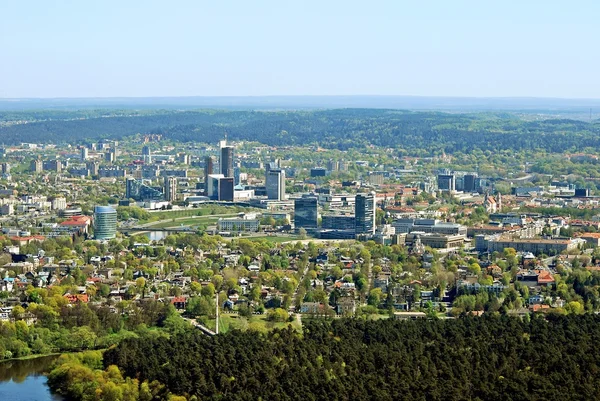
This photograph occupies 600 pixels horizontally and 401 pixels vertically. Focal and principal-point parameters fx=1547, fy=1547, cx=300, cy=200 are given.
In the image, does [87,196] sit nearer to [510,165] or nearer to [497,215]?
[497,215]

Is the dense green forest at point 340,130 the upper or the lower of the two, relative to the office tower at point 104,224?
lower

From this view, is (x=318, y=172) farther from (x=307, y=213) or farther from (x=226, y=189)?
(x=307, y=213)

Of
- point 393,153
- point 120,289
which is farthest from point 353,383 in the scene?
point 393,153

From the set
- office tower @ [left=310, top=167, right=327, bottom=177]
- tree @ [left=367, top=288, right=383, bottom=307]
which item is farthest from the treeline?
office tower @ [left=310, top=167, right=327, bottom=177]

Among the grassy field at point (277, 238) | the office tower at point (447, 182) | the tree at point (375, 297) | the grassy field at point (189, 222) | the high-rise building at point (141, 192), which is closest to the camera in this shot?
the tree at point (375, 297)

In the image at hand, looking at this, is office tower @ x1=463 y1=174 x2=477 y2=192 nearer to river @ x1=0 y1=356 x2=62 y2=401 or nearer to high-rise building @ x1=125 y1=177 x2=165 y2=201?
high-rise building @ x1=125 y1=177 x2=165 y2=201

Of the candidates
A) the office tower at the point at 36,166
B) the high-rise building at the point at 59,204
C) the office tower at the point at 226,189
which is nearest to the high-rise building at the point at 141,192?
the office tower at the point at 226,189

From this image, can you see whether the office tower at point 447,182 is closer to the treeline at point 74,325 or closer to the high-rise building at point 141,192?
the high-rise building at point 141,192
